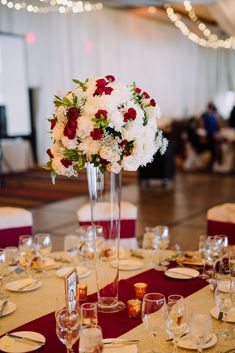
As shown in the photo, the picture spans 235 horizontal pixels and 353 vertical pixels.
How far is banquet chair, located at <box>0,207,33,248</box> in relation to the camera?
10.4ft

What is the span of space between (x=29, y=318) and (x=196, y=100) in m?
16.4

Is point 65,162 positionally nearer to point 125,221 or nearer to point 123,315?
point 123,315

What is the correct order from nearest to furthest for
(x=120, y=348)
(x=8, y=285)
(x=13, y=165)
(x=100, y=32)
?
(x=120, y=348), (x=8, y=285), (x=13, y=165), (x=100, y=32)

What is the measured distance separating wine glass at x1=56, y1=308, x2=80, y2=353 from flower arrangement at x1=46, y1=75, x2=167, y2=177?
578mm

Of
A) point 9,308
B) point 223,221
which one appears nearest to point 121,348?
point 9,308

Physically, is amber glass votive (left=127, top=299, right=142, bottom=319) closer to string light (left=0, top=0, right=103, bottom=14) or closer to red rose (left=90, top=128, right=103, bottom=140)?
red rose (left=90, top=128, right=103, bottom=140)

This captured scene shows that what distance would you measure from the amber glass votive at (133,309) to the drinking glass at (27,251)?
0.70 metres

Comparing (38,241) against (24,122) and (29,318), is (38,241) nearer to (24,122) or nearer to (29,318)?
(29,318)

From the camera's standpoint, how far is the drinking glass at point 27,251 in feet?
8.13

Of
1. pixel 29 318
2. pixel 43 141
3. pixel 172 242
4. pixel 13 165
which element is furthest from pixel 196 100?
pixel 29 318

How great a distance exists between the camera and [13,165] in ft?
35.8

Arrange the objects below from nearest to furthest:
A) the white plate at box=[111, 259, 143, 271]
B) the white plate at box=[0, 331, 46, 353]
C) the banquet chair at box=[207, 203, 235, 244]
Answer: the white plate at box=[0, 331, 46, 353], the white plate at box=[111, 259, 143, 271], the banquet chair at box=[207, 203, 235, 244]

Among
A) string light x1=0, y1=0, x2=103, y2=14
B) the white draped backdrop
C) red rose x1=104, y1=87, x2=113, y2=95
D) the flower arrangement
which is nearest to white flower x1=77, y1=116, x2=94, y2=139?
the flower arrangement

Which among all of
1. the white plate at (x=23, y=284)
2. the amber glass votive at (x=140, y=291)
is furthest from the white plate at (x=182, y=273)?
the white plate at (x=23, y=284)
